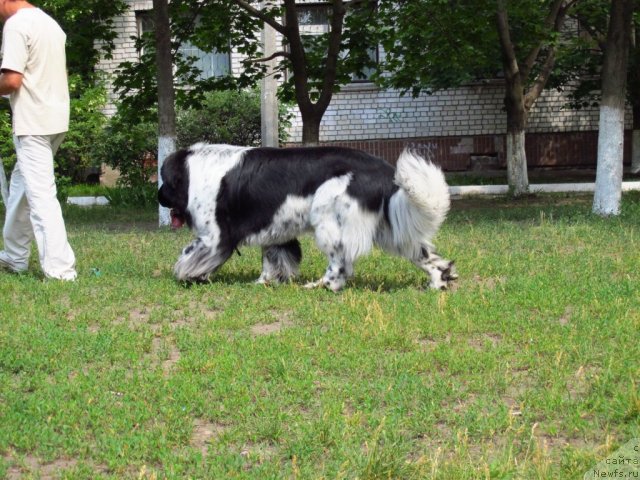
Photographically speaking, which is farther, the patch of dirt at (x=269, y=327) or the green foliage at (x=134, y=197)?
the green foliage at (x=134, y=197)

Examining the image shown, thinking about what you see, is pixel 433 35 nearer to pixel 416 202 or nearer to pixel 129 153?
pixel 416 202

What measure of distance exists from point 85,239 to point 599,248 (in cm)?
567

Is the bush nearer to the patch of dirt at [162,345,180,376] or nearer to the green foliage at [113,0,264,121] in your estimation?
the green foliage at [113,0,264,121]

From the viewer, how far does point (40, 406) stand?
461 cm

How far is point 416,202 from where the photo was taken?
6.99 m

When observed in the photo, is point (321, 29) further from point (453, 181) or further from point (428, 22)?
point (428, 22)

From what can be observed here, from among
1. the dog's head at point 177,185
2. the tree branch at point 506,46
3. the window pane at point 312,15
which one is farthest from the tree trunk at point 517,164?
the dog's head at point 177,185

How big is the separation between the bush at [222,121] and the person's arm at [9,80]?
13.6 metres

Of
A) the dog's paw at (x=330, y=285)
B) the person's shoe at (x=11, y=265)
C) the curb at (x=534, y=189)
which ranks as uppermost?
the person's shoe at (x=11, y=265)

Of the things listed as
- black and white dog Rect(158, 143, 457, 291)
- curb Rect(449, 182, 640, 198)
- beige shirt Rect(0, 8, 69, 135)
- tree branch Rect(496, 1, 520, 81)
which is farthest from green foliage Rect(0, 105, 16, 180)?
black and white dog Rect(158, 143, 457, 291)

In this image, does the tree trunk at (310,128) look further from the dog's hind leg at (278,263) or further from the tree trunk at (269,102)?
the dog's hind leg at (278,263)

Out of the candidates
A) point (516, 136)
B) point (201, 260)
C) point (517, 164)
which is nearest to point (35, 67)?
point (201, 260)

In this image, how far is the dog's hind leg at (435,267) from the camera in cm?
737

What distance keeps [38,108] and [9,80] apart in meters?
0.32
